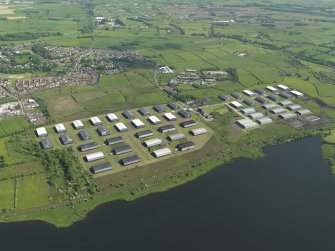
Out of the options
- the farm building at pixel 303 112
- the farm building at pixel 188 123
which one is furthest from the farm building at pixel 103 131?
the farm building at pixel 303 112

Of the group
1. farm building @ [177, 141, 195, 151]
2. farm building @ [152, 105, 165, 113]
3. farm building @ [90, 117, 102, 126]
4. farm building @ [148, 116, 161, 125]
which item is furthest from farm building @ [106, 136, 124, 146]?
farm building @ [152, 105, 165, 113]

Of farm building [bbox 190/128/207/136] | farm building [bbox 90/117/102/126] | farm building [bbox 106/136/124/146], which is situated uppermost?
farm building [bbox 190/128/207/136]

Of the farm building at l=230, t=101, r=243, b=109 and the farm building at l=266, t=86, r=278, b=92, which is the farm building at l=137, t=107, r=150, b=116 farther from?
the farm building at l=266, t=86, r=278, b=92

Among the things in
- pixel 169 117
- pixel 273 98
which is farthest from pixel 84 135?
pixel 273 98

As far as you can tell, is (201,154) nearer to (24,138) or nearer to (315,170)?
(315,170)

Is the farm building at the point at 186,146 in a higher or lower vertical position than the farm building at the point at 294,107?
lower

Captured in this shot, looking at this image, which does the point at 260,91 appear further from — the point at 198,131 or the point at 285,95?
the point at 198,131

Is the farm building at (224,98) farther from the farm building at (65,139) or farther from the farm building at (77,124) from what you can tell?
the farm building at (65,139)
